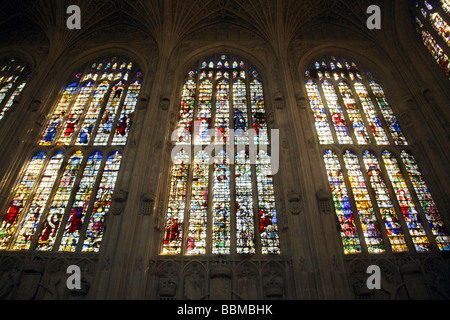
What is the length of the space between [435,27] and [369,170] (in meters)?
6.64

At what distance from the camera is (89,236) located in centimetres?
→ 929

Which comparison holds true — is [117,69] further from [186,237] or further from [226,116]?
[186,237]

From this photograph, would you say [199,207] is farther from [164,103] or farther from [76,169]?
[76,169]

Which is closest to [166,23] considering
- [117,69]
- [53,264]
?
[117,69]

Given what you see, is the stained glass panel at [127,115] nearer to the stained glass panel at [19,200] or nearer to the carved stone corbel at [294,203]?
the stained glass panel at [19,200]

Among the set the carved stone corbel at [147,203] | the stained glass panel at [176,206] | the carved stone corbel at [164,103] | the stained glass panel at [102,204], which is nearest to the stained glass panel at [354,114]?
the stained glass panel at [176,206]

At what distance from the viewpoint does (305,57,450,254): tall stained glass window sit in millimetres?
9125

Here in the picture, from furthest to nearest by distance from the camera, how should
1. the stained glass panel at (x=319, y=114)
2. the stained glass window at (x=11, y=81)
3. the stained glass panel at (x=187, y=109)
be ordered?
the stained glass window at (x=11, y=81), the stained glass panel at (x=187, y=109), the stained glass panel at (x=319, y=114)

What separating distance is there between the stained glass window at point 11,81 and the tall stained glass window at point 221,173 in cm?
676

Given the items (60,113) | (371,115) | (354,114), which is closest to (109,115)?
(60,113)

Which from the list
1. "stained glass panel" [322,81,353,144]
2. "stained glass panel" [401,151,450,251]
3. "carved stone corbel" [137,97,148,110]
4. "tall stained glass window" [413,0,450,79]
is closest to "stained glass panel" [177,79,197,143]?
"carved stone corbel" [137,97,148,110]

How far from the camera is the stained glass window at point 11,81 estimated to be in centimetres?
1273
